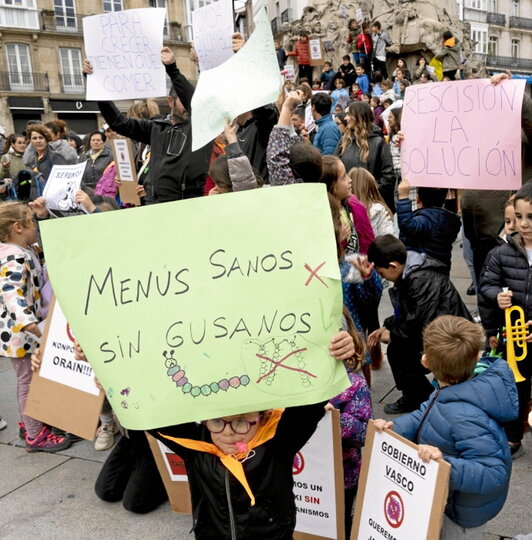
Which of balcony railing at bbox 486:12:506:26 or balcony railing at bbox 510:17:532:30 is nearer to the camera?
balcony railing at bbox 486:12:506:26

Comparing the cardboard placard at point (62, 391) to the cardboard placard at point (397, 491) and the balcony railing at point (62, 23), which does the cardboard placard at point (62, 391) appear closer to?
the cardboard placard at point (397, 491)

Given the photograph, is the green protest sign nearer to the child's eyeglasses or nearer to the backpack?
the child's eyeglasses

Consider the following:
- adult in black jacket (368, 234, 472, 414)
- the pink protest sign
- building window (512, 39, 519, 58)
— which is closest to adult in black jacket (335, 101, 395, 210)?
the pink protest sign

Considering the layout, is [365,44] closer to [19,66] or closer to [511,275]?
[511,275]

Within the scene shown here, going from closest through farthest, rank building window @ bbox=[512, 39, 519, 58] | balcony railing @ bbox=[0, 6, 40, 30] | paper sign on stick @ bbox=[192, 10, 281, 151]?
paper sign on stick @ bbox=[192, 10, 281, 151] → balcony railing @ bbox=[0, 6, 40, 30] → building window @ bbox=[512, 39, 519, 58]

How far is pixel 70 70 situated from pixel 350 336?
3672 cm

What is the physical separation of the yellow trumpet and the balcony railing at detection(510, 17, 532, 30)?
55.9 meters

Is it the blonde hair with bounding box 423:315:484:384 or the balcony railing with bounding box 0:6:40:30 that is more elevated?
the balcony railing with bounding box 0:6:40:30

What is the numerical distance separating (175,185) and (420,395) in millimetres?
2200

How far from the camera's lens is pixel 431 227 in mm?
3846

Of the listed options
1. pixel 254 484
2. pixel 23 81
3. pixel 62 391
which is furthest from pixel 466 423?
pixel 23 81

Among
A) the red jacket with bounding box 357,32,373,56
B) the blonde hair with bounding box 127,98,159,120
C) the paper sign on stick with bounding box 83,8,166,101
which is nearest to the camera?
the paper sign on stick with bounding box 83,8,166,101

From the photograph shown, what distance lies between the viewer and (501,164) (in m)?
3.36

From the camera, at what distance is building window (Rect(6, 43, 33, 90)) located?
32.5 meters
